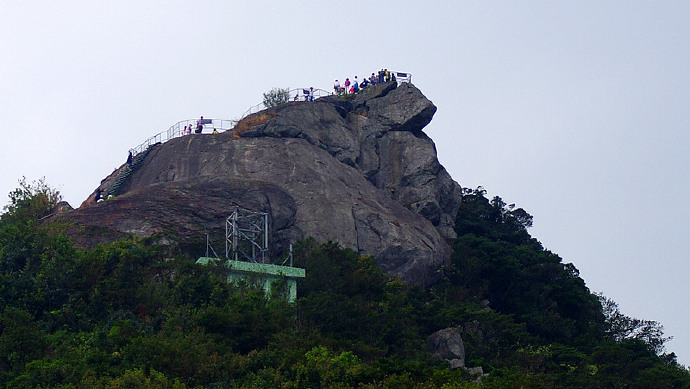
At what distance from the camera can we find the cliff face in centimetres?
5253

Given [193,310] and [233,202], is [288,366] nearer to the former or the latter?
[193,310]

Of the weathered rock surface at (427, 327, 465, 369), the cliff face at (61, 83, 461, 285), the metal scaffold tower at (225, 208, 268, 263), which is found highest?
the cliff face at (61, 83, 461, 285)

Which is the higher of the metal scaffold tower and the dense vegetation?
the metal scaffold tower

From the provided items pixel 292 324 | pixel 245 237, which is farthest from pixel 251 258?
pixel 292 324

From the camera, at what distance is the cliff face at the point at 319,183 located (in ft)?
172

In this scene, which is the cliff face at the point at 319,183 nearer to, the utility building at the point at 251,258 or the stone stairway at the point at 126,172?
the stone stairway at the point at 126,172

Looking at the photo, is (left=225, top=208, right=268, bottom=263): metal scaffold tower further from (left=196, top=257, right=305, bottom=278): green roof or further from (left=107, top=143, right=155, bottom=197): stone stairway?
(left=107, top=143, right=155, bottom=197): stone stairway

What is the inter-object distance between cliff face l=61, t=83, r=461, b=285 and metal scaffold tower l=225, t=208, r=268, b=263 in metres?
1.45

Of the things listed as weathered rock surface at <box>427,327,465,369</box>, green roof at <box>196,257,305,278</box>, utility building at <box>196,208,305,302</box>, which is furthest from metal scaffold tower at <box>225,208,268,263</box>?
weathered rock surface at <box>427,327,465,369</box>

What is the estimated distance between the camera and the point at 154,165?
6103 cm

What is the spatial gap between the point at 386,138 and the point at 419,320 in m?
19.4

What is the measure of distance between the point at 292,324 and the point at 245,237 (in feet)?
21.3

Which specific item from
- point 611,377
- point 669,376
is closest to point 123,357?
point 611,377

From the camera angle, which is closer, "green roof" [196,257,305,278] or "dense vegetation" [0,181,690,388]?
"dense vegetation" [0,181,690,388]
